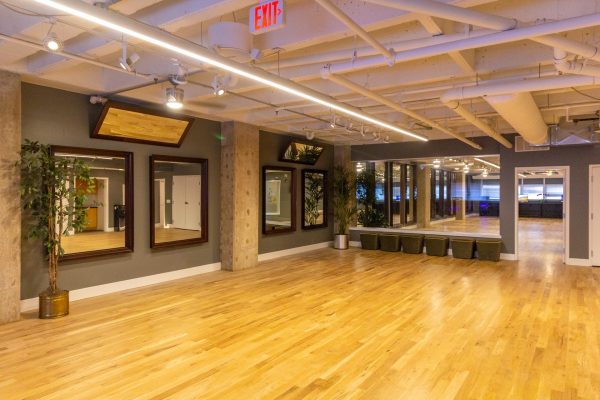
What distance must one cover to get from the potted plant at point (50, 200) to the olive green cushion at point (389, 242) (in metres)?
7.02

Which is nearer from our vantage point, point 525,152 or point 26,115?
point 26,115

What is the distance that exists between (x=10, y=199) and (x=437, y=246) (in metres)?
8.06

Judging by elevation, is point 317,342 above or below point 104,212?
below

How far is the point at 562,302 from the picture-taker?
5340 mm

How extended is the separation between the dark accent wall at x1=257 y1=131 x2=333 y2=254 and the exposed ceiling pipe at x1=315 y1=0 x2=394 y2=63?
5365mm

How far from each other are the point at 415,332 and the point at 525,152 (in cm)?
622

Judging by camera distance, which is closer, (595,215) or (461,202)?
(595,215)

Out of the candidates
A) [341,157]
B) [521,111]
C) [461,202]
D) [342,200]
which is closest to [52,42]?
[521,111]

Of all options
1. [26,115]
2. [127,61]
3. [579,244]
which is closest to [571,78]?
[127,61]

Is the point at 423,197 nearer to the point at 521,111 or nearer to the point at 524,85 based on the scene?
the point at 521,111

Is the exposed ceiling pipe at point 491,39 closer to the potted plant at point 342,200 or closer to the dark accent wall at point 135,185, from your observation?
the dark accent wall at point 135,185

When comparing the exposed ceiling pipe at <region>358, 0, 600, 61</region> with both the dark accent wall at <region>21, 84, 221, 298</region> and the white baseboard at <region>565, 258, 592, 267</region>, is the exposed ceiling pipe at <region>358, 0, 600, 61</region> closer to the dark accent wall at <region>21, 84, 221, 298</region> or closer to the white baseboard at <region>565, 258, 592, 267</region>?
the dark accent wall at <region>21, 84, 221, 298</region>

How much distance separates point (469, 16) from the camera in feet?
8.27

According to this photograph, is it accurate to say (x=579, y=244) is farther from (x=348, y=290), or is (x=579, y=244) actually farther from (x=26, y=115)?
(x=26, y=115)
